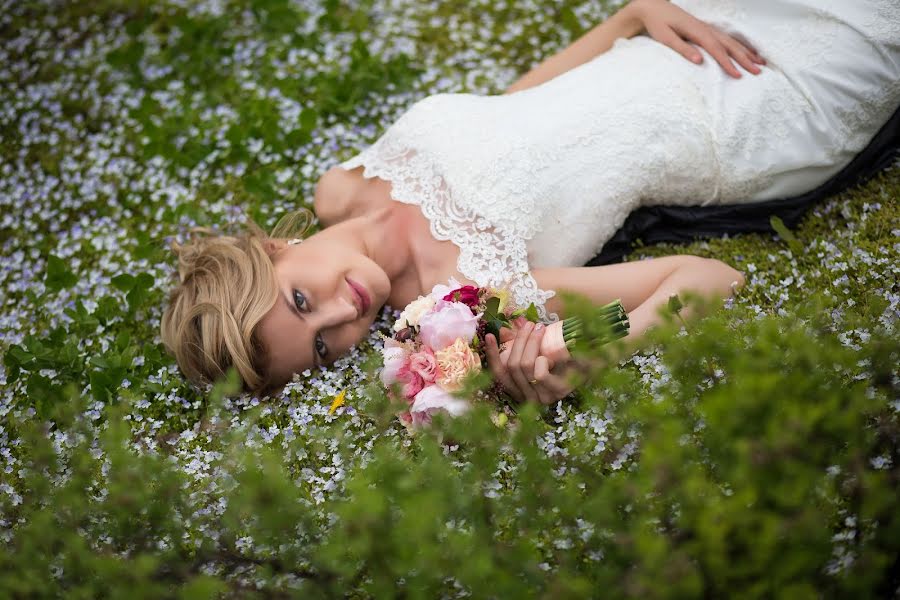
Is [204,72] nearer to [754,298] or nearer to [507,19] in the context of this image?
[507,19]

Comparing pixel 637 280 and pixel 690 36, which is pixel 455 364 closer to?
pixel 637 280

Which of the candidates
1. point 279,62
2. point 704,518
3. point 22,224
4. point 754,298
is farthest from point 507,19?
point 704,518

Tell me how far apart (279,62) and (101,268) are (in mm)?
2034

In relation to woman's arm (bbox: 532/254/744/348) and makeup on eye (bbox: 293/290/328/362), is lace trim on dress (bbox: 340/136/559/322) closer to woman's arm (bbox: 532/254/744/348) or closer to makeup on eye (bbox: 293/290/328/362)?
woman's arm (bbox: 532/254/744/348)

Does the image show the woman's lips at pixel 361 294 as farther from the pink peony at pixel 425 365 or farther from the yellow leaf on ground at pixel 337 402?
the pink peony at pixel 425 365

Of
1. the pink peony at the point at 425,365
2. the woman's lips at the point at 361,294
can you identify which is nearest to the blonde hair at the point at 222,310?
the woman's lips at the point at 361,294

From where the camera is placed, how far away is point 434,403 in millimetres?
2842

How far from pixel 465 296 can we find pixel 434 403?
18.6 inches

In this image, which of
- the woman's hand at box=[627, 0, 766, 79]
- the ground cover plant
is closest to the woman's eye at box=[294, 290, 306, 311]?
the ground cover plant

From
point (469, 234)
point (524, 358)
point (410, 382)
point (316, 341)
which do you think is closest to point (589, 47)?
point (469, 234)

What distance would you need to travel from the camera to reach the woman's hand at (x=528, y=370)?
306 centimetres

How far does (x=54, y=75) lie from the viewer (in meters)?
5.90

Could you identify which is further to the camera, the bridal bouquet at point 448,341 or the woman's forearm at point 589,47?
the woman's forearm at point 589,47

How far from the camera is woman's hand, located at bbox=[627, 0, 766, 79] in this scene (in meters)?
3.80
